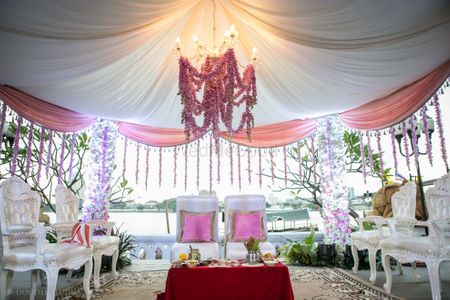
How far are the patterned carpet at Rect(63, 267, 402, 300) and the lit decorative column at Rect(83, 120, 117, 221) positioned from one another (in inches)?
47.1

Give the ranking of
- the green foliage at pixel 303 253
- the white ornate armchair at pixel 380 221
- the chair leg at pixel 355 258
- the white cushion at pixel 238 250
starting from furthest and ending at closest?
the green foliage at pixel 303 253
the chair leg at pixel 355 258
the white ornate armchair at pixel 380 221
the white cushion at pixel 238 250

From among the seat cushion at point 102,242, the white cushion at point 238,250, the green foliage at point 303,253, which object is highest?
the seat cushion at point 102,242

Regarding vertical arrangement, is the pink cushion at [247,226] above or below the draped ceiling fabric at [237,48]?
below

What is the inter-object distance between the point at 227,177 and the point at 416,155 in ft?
10.4

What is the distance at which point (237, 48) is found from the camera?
3844mm

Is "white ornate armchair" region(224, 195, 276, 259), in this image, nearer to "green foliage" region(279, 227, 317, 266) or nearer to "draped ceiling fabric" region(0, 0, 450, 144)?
"green foliage" region(279, 227, 317, 266)

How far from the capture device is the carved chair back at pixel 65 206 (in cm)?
412

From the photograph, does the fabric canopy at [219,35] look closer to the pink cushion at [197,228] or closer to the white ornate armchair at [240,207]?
the white ornate armchair at [240,207]

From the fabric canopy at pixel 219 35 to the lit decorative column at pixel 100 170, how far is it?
1.92 ft

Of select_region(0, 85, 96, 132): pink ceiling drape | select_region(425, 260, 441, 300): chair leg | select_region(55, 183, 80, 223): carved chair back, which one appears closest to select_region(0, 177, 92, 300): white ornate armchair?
select_region(55, 183, 80, 223): carved chair back

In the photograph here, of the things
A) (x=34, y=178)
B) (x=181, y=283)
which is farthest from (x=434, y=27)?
(x=34, y=178)

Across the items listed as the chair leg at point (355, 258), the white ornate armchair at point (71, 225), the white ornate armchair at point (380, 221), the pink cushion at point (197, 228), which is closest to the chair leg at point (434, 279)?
the white ornate armchair at point (380, 221)

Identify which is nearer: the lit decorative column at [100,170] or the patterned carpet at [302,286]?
the patterned carpet at [302,286]

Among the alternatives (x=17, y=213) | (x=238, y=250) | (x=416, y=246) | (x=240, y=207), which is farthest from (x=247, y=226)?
(x=17, y=213)
